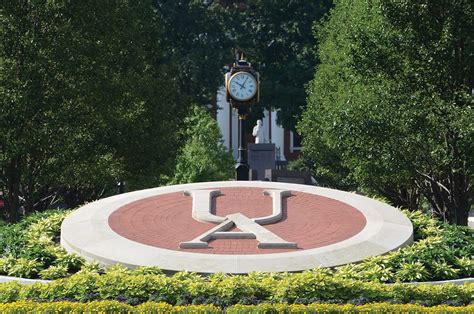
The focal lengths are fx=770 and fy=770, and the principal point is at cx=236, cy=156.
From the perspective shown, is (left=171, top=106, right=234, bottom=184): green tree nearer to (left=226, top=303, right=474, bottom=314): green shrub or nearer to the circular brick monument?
the circular brick monument

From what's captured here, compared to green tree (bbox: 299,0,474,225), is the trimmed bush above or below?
below

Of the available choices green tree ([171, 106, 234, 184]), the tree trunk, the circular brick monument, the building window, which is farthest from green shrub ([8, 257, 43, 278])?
the building window

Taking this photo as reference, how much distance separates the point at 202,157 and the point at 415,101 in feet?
57.0

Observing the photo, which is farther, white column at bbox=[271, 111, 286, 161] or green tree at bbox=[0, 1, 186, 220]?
white column at bbox=[271, 111, 286, 161]

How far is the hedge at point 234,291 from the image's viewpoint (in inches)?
461

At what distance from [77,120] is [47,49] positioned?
2155 mm

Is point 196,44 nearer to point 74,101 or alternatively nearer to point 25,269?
point 74,101

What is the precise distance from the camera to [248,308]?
1077cm

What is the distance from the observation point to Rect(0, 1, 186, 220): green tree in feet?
64.5

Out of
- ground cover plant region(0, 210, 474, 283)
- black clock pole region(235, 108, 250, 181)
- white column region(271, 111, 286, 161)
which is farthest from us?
white column region(271, 111, 286, 161)

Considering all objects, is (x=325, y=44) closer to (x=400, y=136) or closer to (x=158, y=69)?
(x=158, y=69)

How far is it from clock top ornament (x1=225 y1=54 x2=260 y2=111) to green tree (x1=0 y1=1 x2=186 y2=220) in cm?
356

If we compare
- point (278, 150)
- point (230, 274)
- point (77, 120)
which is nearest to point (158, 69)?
point (77, 120)

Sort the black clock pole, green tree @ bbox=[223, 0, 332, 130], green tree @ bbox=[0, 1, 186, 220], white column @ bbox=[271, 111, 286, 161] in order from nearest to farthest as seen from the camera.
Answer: green tree @ bbox=[0, 1, 186, 220] → the black clock pole → green tree @ bbox=[223, 0, 332, 130] → white column @ bbox=[271, 111, 286, 161]
